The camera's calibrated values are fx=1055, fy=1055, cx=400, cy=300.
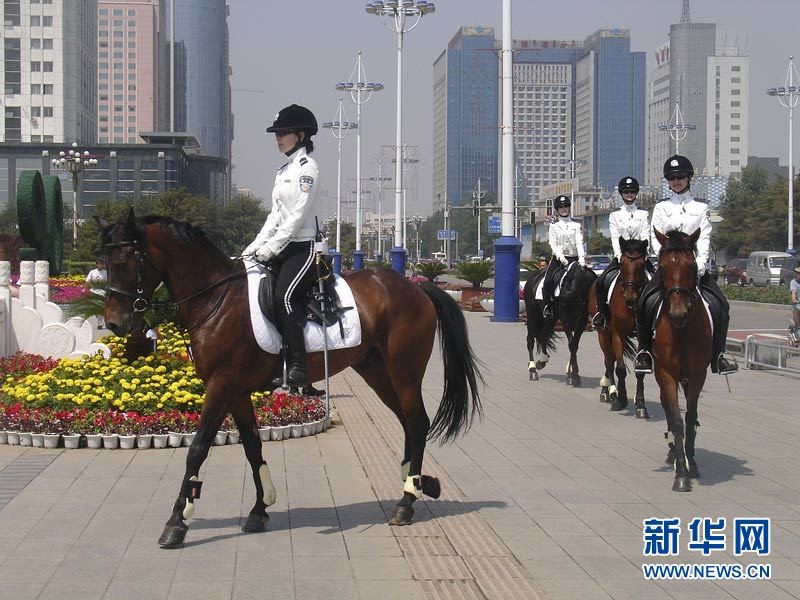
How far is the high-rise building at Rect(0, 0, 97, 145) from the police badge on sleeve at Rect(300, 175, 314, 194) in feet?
416

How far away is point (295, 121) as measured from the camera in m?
8.14

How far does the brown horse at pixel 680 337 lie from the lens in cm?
938

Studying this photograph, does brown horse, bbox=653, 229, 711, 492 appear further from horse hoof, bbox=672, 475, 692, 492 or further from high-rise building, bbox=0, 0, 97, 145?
high-rise building, bbox=0, 0, 97, 145

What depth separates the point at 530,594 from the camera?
6242 mm

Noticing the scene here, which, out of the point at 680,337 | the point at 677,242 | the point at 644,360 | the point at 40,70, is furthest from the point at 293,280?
the point at 40,70

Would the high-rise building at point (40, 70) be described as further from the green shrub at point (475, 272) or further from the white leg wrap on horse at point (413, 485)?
the white leg wrap on horse at point (413, 485)

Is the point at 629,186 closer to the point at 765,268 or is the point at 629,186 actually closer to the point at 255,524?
the point at 255,524

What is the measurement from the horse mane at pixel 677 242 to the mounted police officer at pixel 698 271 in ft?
1.24

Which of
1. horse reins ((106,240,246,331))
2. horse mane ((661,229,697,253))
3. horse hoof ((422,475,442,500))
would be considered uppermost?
horse mane ((661,229,697,253))

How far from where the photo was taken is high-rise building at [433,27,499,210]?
7052 inches

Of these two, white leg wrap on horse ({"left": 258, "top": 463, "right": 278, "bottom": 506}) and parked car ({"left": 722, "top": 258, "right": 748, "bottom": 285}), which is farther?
parked car ({"left": 722, "top": 258, "right": 748, "bottom": 285})

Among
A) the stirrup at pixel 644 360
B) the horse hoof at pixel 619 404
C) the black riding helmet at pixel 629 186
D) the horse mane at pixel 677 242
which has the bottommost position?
the horse hoof at pixel 619 404

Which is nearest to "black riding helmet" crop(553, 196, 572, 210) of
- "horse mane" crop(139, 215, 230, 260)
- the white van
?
"horse mane" crop(139, 215, 230, 260)

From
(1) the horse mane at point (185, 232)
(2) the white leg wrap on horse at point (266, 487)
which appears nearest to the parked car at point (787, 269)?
(2) the white leg wrap on horse at point (266, 487)
